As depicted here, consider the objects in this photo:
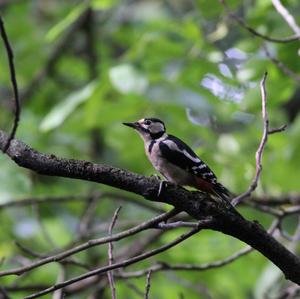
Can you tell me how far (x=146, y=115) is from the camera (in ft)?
17.1

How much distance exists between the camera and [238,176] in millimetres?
5809

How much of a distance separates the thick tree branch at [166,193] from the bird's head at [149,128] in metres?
1.61

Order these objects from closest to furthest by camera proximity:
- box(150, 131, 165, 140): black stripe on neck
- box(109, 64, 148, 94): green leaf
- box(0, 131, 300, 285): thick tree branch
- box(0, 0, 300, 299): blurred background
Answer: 1. box(0, 131, 300, 285): thick tree branch
2. box(150, 131, 165, 140): black stripe on neck
3. box(109, 64, 148, 94): green leaf
4. box(0, 0, 300, 299): blurred background

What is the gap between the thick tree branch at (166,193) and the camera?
2.62 meters

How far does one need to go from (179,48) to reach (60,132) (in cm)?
177

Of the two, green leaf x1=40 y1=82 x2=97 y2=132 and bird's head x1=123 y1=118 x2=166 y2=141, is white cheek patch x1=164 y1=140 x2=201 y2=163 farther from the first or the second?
green leaf x1=40 y1=82 x2=97 y2=132

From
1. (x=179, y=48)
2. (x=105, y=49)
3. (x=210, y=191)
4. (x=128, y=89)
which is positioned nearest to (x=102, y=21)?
(x=105, y=49)

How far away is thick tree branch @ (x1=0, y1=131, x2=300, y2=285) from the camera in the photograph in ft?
8.59

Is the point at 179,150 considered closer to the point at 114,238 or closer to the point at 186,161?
the point at 186,161

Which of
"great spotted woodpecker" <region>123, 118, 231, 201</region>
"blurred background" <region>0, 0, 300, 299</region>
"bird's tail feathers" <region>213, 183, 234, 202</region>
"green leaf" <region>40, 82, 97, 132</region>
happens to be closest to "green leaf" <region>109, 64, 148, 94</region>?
"blurred background" <region>0, 0, 300, 299</region>

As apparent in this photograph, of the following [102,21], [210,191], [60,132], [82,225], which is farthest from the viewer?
[102,21]

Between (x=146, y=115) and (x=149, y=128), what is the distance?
740 millimetres

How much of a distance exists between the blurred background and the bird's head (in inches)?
11.8

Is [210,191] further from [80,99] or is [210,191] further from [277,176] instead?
[277,176]
